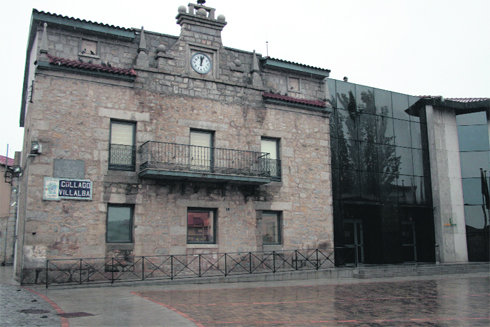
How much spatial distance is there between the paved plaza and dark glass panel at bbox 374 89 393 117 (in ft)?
36.0

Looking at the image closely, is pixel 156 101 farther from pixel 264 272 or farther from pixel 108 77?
pixel 264 272

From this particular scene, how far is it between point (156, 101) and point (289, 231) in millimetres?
7150

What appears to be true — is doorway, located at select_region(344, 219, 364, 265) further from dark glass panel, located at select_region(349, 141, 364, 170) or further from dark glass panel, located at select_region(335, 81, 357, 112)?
dark glass panel, located at select_region(335, 81, 357, 112)

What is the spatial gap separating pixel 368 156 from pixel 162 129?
10517mm

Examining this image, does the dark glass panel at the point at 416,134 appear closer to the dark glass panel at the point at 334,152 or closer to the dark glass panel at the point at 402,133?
the dark glass panel at the point at 402,133

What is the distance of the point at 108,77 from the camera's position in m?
16.3

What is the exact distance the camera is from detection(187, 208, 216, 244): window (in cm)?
1709

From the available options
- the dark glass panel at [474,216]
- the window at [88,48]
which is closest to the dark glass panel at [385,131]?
the dark glass panel at [474,216]

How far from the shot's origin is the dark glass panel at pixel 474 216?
24.1 meters

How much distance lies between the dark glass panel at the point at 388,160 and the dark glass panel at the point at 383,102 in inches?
67.7

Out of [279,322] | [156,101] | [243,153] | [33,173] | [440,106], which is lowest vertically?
[279,322]

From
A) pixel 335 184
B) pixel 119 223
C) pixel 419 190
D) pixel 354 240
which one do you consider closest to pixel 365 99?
pixel 335 184

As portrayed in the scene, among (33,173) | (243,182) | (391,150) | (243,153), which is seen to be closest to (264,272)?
(243,182)

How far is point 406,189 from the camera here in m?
23.6
